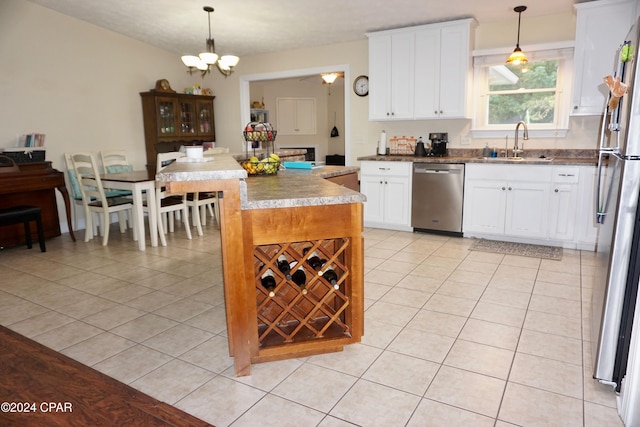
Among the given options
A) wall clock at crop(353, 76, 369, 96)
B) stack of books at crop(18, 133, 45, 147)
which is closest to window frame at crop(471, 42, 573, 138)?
wall clock at crop(353, 76, 369, 96)

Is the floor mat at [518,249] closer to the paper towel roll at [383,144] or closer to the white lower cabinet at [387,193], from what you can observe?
the white lower cabinet at [387,193]

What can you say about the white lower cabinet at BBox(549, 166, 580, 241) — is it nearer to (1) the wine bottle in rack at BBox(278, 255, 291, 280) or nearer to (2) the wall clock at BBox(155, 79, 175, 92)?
(1) the wine bottle in rack at BBox(278, 255, 291, 280)

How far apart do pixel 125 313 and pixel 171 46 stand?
458 cm

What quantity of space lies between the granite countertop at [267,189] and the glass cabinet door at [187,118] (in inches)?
167

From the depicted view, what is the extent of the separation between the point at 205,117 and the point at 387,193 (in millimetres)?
3424

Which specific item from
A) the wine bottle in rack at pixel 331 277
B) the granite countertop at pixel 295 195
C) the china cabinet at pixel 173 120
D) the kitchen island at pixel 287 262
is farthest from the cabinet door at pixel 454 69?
the china cabinet at pixel 173 120

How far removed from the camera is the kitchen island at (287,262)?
1.92m

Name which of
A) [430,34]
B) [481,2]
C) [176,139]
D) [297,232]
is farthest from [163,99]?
[297,232]

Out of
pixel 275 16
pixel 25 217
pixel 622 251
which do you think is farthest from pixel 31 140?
pixel 622 251

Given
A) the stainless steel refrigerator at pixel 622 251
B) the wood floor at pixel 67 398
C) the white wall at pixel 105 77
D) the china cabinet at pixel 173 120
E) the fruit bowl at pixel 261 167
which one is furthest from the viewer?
the china cabinet at pixel 173 120

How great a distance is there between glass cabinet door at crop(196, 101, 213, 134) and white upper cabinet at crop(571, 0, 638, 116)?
504cm

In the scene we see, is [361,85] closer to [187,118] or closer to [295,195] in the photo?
[187,118]

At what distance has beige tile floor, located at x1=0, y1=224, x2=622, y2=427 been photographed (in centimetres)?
181

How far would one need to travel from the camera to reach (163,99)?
599 cm
